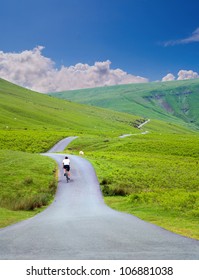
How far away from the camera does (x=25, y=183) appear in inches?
1582

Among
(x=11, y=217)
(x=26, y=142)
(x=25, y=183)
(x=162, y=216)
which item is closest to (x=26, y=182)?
(x=25, y=183)

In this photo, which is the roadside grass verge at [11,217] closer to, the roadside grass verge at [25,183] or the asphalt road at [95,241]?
the roadside grass verge at [25,183]

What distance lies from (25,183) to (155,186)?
16391 millimetres

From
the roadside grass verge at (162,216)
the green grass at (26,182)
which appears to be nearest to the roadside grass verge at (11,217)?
the green grass at (26,182)

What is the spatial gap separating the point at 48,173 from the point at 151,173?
1550 centimetres

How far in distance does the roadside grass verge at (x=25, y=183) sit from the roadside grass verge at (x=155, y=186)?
20.3 ft

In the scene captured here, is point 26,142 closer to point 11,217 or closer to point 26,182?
point 26,182

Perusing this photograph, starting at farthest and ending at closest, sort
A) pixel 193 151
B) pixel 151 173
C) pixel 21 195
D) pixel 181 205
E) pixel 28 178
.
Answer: pixel 193 151
pixel 151 173
pixel 28 178
pixel 21 195
pixel 181 205

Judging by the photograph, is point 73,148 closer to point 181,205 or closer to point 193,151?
point 193,151

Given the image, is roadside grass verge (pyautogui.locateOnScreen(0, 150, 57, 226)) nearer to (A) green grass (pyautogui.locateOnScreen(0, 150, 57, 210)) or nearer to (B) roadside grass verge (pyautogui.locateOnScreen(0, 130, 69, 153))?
(A) green grass (pyautogui.locateOnScreen(0, 150, 57, 210))

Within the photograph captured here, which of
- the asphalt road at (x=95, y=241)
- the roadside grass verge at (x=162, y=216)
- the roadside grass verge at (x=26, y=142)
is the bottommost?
the roadside grass verge at (x=162, y=216)

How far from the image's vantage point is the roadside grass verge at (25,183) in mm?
30777

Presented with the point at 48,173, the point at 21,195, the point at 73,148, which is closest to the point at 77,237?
the point at 21,195
